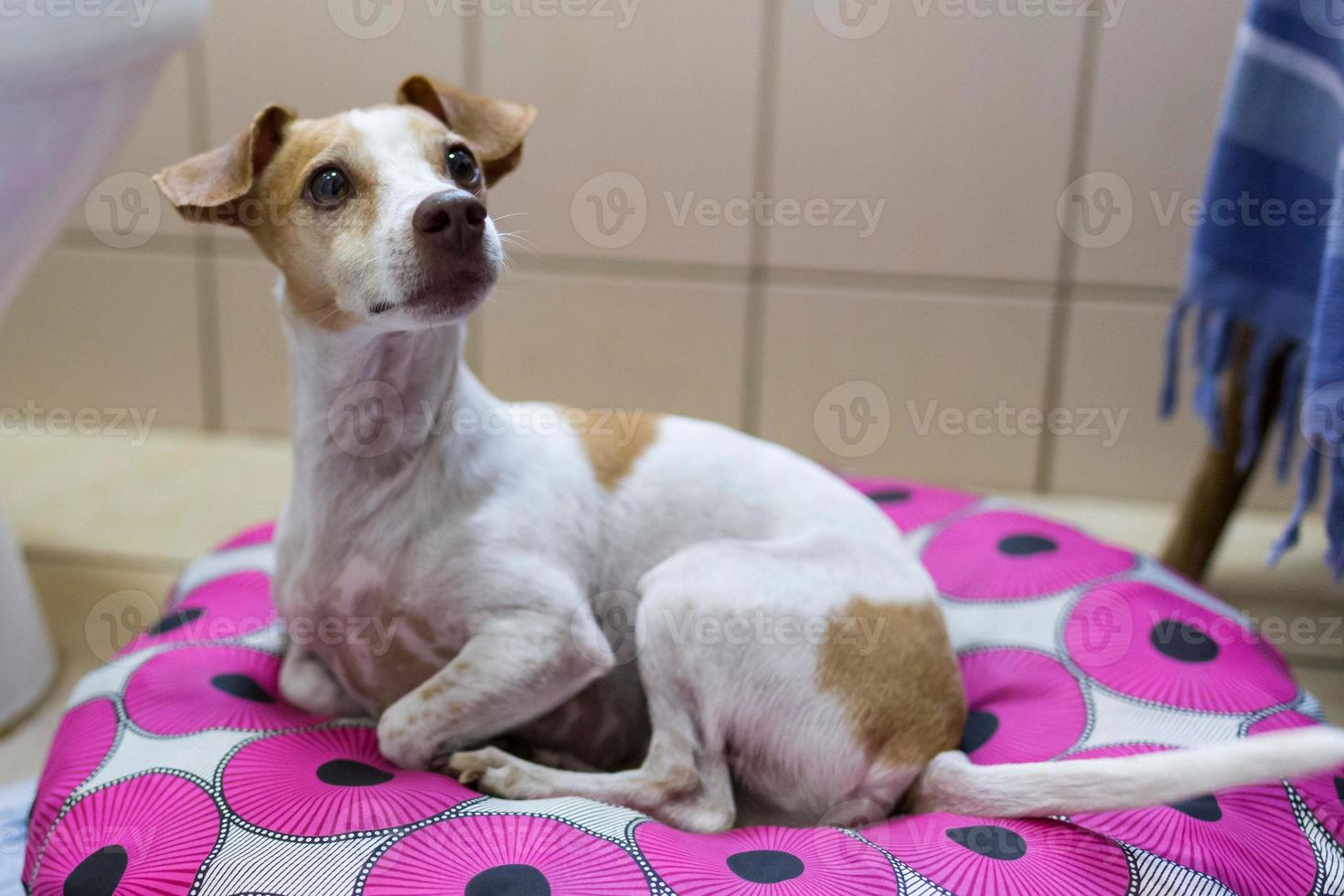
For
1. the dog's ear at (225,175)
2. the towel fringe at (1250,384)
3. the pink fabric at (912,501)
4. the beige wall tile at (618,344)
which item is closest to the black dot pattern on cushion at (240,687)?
the dog's ear at (225,175)

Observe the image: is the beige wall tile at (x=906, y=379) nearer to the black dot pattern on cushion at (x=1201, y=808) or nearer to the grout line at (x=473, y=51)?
the grout line at (x=473, y=51)

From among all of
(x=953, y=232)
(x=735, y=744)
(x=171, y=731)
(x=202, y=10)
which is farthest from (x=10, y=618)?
(x=953, y=232)

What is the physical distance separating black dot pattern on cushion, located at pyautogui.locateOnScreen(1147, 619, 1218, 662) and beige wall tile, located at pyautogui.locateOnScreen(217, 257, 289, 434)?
1.64 metres

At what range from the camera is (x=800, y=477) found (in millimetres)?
1205

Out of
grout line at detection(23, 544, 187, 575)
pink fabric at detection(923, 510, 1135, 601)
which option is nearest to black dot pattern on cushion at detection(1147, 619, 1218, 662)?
pink fabric at detection(923, 510, 1135, 601)

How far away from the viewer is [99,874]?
3.08 ft

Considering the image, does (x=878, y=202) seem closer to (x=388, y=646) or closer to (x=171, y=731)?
(x=388, y=646)

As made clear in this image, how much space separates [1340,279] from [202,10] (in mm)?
1302

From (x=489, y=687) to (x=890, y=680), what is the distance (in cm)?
35

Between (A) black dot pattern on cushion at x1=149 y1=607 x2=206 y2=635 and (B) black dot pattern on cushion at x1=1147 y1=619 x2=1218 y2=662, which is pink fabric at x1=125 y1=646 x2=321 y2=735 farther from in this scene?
(B) black dot pattern on cushion at x1=1147 y1=619 x2=1218 y2=662

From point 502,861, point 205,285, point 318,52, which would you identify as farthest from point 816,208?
point 502,861

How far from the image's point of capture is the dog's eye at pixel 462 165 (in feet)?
3.39

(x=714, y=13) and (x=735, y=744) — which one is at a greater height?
(x=714, y=13)

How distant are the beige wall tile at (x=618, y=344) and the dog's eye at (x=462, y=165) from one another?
1.10m
